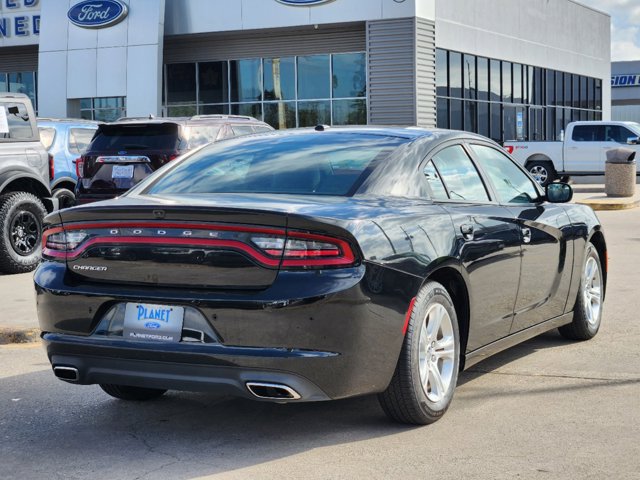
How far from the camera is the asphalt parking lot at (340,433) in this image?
4.60 m

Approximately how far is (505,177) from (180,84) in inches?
1217

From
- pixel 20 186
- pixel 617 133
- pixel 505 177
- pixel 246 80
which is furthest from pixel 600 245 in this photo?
pixel 246 80

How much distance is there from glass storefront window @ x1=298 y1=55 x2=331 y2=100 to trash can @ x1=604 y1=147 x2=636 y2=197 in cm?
1143

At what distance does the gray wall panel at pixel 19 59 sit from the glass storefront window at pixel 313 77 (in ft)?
35.5

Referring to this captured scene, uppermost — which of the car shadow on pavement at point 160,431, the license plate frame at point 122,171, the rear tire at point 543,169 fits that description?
the rear tire at point 543,169

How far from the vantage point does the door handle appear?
563 centimetres

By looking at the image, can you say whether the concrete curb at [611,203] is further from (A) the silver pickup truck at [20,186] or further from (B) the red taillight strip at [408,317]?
(B) the red taillight strip at [408,317]

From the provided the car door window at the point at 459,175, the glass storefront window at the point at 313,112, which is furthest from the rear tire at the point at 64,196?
the glass storefront window at the point at 313,112

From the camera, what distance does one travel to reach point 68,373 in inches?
202

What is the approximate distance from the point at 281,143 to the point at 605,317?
3937 millimetres

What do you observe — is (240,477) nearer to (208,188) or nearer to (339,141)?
(208,188)

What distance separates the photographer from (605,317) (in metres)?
8.68

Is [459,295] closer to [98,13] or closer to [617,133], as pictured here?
[617,133]

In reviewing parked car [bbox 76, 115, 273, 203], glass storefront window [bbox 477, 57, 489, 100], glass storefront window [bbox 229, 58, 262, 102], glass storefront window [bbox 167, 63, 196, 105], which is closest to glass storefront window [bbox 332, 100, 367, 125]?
glass storefront window [bbox 229, 58, 262, 102]
